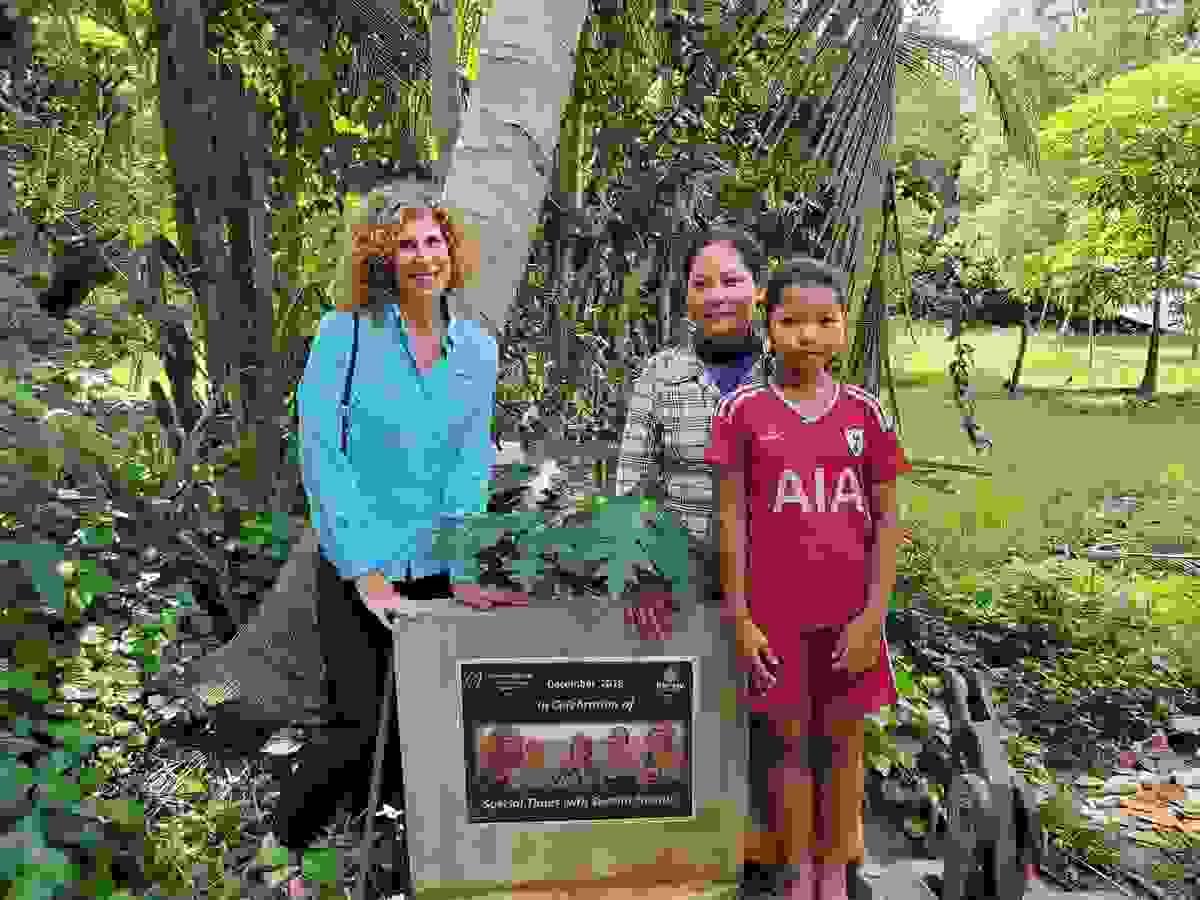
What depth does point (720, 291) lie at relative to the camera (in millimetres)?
1964

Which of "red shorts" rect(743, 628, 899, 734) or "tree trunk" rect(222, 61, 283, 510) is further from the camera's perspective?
"tree trunk" rect(222, 61, 283, 510)

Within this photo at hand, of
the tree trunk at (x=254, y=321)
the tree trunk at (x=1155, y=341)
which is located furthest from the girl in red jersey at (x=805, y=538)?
the tree trunk at (x=1155, y=341)

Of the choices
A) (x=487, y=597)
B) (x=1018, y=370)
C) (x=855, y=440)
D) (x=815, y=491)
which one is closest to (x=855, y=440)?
(x=855, y=440)

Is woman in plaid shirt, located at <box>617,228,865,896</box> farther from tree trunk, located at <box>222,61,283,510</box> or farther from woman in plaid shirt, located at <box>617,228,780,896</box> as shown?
tree trunk, located at <box>222,61,283,510</box>

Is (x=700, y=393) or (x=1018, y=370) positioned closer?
(x=700, y=393)

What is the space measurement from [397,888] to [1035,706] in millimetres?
3607

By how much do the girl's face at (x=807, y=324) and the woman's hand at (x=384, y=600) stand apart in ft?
2.90

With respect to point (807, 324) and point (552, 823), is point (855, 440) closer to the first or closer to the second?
point (807, 324)

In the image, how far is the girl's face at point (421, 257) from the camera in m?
1.92

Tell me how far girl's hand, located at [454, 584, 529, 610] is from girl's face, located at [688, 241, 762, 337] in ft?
2.31

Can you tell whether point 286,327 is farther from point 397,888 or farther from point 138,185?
point 397,888

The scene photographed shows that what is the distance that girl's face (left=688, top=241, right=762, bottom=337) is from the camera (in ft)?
6.45

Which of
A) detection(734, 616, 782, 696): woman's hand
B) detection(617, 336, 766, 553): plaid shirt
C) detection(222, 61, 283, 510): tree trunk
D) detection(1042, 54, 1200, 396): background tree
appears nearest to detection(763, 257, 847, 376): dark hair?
detection(617, 336, 766, 553): plaid shirt

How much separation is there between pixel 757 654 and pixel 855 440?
46cm
